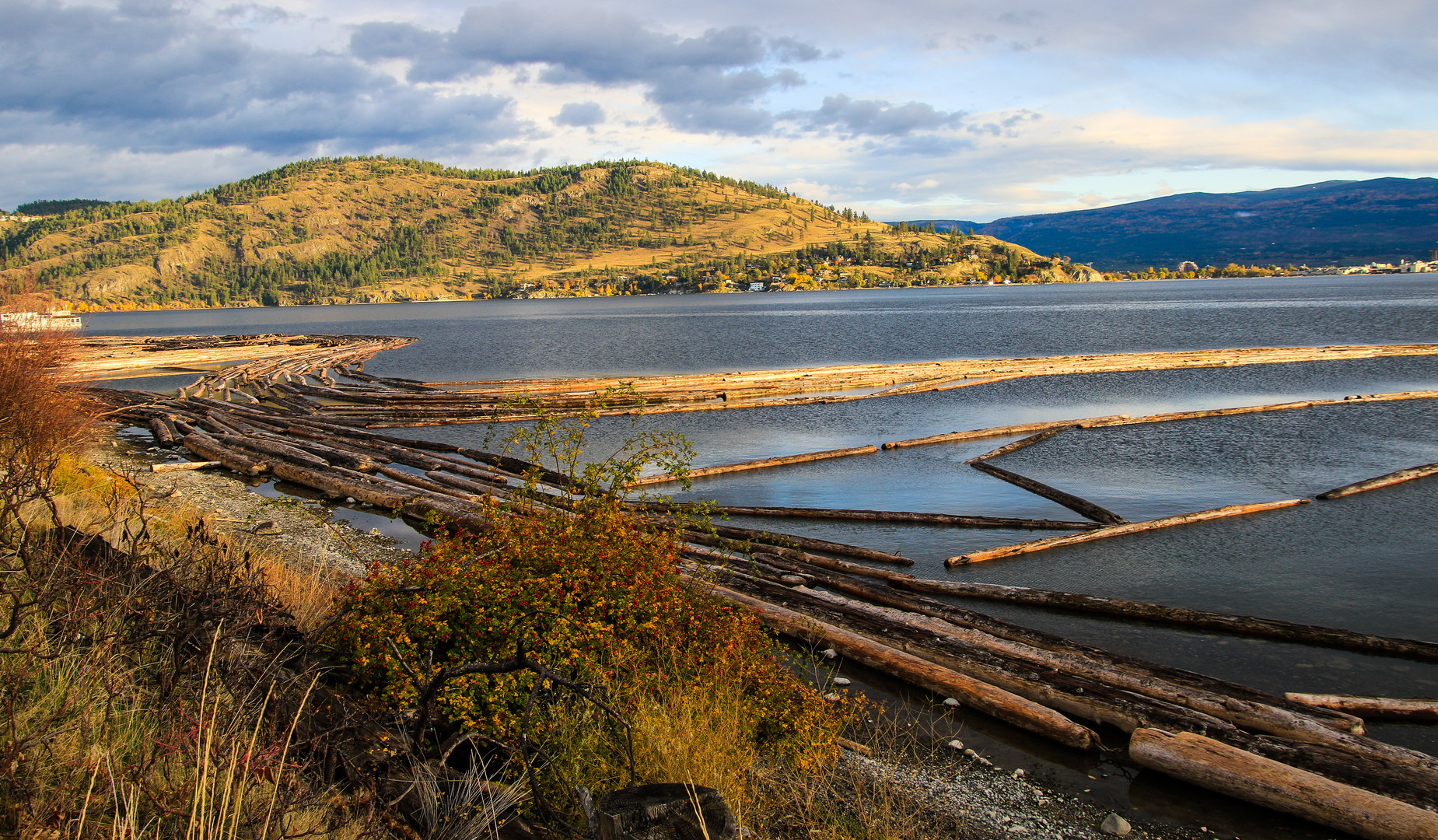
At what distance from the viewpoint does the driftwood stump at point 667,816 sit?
14.4 feet

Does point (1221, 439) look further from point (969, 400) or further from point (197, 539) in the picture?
point (197, 539)

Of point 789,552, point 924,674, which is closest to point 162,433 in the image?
point 789,552

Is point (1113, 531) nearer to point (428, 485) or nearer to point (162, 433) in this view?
point (428, 485)

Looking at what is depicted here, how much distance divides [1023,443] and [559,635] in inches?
869

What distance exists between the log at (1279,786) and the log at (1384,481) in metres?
15.0

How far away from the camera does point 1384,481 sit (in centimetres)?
1998

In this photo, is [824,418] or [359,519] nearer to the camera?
[359,519]

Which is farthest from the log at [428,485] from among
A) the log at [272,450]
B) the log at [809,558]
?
the log at [809,558]

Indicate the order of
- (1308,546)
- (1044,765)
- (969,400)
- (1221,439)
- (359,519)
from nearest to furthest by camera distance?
(1044,765), (1308,546), (359,519), (1221,439), (969,400)

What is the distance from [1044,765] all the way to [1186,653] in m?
4.34

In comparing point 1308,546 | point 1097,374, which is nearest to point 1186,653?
point 1308,546

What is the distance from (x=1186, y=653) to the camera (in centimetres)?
1137

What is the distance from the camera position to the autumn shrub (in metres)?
6.50

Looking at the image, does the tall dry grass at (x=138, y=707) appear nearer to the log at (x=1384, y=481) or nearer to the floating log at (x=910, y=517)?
the floating log at (x=910, y=517)
